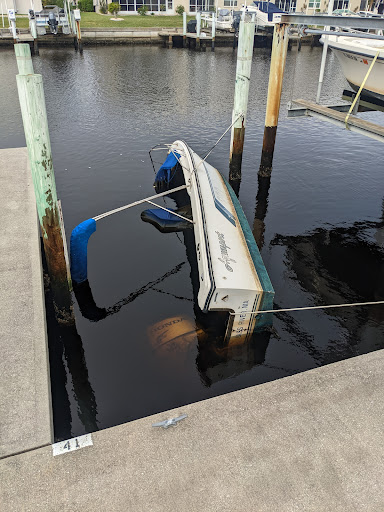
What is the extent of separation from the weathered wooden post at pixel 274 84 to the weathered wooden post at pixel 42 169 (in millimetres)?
9685

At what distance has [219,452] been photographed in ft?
17.8

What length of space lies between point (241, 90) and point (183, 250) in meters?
6.61

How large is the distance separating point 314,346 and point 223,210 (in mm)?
4639

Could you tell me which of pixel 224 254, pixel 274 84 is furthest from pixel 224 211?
pixel 274 84

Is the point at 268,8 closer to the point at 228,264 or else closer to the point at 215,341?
the point at 228,264

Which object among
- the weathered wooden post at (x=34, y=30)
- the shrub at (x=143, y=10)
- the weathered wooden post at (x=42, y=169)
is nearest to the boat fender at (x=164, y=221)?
the weathered wooden post at (x=42, y=169)

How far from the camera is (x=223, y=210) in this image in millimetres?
11758

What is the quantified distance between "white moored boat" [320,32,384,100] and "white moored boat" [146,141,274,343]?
6972 mm

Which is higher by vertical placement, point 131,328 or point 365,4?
point 365,4

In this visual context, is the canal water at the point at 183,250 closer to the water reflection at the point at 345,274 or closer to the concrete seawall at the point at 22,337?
the water reflection at the point at 345,274

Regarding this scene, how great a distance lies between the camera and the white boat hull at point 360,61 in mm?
13922

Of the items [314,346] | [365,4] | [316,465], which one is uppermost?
[365,4]

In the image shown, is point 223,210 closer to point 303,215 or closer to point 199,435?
point 303,215

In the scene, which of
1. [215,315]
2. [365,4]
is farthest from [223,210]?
[365,4]
